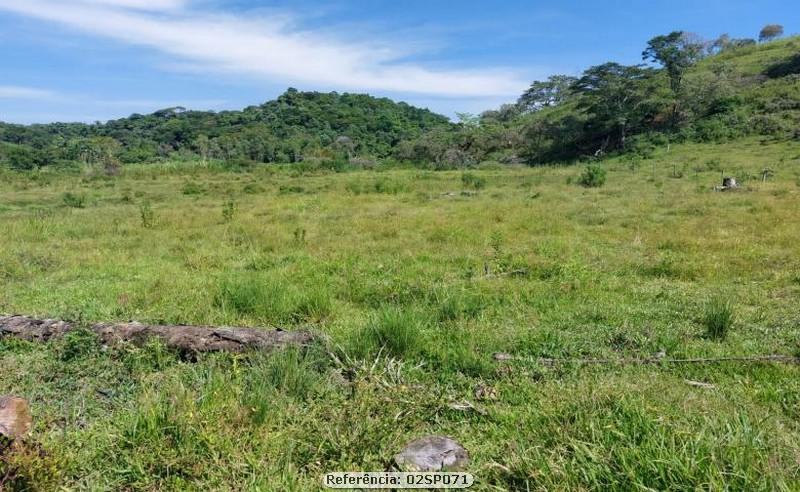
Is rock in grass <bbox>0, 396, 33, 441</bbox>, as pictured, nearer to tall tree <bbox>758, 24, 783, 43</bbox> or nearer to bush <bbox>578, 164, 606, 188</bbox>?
bush <bbox>578, 164, 606, 188</bbox>

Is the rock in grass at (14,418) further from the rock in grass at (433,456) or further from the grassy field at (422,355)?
the rock in grass at (433,456)

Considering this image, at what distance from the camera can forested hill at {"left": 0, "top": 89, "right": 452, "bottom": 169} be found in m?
77.4

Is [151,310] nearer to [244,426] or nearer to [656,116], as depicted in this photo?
[244,426]

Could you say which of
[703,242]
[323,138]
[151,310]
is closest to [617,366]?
[151,310]

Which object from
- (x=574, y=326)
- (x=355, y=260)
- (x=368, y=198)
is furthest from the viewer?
(x=368, y=198)

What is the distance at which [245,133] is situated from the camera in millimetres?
97125

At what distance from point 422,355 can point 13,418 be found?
2.99 metres

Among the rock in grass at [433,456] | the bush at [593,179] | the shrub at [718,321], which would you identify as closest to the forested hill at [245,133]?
the bush at [593,179]

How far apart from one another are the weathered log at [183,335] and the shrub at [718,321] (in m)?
3.97

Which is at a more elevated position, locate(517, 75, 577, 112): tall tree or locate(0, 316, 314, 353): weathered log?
locate(517, 75, 577, 112): tall tree

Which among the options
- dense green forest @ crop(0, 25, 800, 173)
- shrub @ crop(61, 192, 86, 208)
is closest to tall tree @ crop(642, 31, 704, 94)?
dense green forest @ crop(0, 25, 800, 173)

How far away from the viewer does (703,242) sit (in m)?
9.62

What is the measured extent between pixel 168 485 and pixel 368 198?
17343mm

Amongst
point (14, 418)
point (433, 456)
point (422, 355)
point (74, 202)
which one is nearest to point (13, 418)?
point (14, 418)
